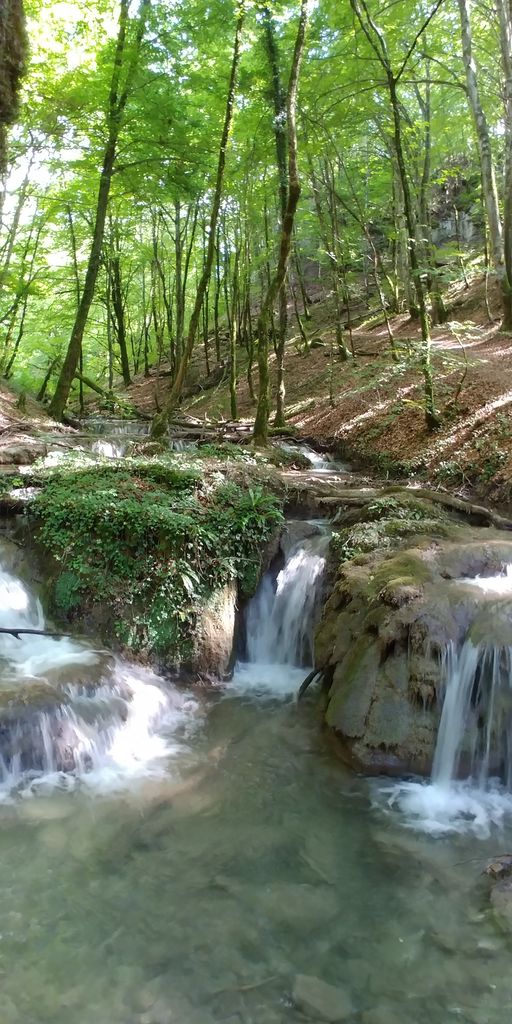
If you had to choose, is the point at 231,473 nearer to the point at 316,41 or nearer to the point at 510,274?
the point at 510,274

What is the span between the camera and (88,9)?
44.0ft

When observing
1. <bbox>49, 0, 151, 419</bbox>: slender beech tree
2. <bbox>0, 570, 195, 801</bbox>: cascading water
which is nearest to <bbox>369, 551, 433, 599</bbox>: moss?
<bbox>0, 570, 195, 801</bbox>: cascading water

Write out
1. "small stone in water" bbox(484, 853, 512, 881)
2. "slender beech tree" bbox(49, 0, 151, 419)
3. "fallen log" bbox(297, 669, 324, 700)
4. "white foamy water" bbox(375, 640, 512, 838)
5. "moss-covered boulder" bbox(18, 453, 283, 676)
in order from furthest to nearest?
"slender beech tree" bbox(49, 0, 151, 419)
"moss-covered boulder" bbox(18, 453, 283, 676)
"fallen log" bbox(297, 669, 324, 700)
"white foamy water" bbox(375, 640, 512, 838)
"small stone in water" bbox(484, 853, 512, 881)

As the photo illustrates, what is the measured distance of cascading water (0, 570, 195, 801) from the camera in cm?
549

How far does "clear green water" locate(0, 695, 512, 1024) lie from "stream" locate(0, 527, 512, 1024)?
0.01 metres

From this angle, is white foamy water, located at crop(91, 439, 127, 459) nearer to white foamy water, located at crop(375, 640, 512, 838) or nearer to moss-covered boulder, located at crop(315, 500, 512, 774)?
moss-covered boulder, located at crop(315, 500, 512, 774)

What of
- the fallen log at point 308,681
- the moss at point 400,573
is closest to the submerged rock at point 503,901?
the moss at point 400,573

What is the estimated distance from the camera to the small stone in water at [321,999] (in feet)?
11.0

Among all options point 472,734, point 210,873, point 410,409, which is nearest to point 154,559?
point 210,873

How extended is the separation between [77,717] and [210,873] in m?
2.08

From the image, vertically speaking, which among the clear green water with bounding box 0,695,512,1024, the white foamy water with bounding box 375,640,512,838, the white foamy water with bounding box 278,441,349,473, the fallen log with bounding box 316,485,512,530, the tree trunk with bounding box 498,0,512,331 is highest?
the tree trunk with bounding box 498,0,512,331

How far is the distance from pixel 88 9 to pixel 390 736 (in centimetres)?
1586

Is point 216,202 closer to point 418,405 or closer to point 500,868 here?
point 418,405

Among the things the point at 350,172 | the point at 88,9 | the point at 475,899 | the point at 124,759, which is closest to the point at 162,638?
the point at 124,759
